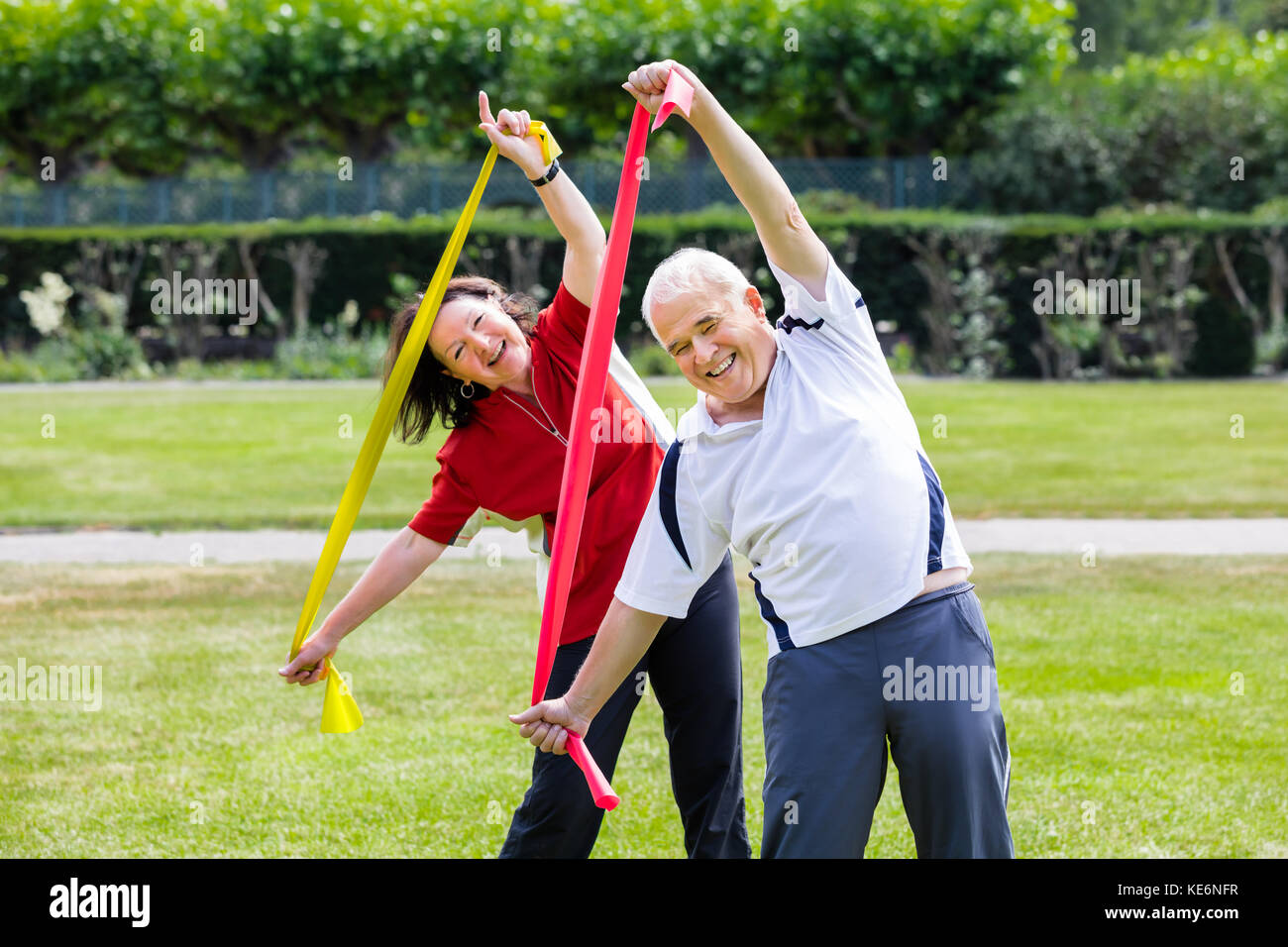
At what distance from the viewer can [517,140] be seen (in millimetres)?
3555

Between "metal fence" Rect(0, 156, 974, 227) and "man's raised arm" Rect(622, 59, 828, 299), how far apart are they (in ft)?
71.0

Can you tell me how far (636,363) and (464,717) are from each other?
13384 millimetres

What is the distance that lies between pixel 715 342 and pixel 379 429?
105 cm

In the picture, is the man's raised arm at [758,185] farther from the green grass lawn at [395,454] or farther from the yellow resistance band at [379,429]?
the green grass lawn at [395,454]

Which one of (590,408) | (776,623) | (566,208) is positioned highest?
(566,208)

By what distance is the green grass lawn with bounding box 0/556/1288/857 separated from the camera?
15.1 ft

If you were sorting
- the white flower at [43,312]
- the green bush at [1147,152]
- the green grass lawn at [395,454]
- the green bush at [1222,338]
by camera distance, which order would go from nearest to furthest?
the green grass lawn at [395,454]
the green bush at [1222,338]
the white flower at [43,312]
the green bush at [1147,152]

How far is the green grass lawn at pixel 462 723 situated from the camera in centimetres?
460

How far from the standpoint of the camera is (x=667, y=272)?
288 cm

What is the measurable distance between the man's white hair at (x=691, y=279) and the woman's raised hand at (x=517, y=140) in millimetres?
816

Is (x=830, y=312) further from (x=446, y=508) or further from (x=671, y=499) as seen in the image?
(x=446, y=508)

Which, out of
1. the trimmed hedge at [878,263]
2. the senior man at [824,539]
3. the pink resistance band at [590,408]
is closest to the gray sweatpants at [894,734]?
the senior man at [824,539]

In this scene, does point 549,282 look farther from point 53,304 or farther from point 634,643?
point 634,643

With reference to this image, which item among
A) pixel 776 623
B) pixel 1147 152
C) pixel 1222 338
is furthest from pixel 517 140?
pixel 1147 152
